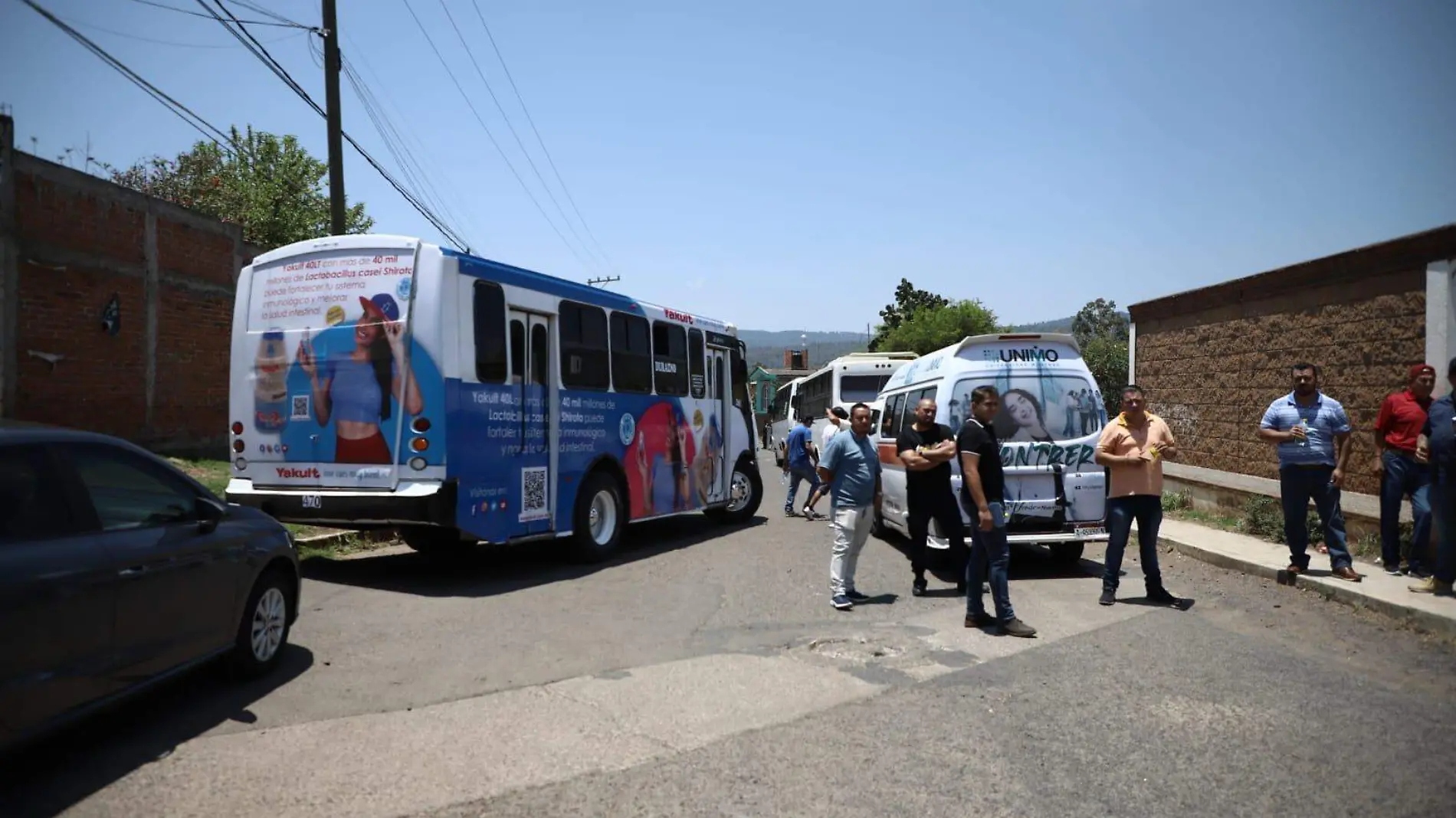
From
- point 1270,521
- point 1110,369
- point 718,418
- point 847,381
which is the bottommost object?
point 1270,521

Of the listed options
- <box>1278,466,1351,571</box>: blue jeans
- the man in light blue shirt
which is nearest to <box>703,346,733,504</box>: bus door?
the man in light blue shirt

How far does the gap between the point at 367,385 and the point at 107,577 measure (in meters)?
4.15

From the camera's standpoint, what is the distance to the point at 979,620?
7.20 meters

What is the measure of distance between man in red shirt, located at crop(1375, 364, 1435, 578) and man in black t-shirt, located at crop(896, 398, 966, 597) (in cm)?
386

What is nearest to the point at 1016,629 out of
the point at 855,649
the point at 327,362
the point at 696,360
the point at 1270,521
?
the point at 855,649

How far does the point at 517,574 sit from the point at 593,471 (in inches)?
55.4

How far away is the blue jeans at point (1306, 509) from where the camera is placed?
8398 mm

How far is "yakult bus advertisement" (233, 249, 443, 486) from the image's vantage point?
8250 mm

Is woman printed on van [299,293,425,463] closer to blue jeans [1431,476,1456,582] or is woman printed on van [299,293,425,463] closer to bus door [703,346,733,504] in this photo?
bus door [703,346,733,504]

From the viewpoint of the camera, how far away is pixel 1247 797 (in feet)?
13.2

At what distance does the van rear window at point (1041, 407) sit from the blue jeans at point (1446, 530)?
9.08ft

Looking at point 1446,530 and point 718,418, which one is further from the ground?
point 718,418

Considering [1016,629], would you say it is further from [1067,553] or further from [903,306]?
[903,306]

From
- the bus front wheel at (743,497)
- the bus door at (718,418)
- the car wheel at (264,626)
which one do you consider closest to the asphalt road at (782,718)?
the car wheel at (264,626)
